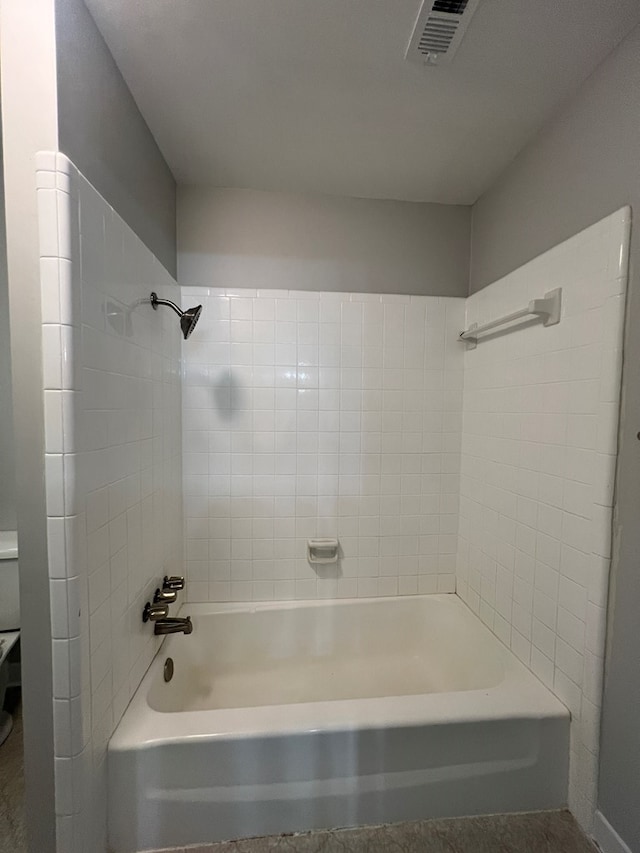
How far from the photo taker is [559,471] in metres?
1.33

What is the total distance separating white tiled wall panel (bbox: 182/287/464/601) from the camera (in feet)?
6.18

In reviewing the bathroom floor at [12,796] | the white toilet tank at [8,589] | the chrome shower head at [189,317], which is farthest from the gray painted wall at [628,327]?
the white toilet tank at [8,589]

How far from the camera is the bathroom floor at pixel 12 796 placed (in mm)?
1229

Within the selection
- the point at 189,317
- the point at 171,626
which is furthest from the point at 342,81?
the point at 171,626

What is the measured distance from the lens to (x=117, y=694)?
1.18 metres

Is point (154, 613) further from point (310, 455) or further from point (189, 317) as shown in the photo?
point (189, 317)

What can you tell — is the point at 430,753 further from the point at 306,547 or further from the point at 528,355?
the point at 528,355

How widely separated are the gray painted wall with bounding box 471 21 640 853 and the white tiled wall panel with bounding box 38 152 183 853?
4.70 ft

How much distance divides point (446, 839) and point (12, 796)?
4.82 ft

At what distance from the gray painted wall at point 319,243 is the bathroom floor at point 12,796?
2.07 m

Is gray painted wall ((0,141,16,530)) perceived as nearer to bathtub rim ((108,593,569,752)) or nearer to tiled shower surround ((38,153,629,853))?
tiled shower surround ((38,153,629,853))

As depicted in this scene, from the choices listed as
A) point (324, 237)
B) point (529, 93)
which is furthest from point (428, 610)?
point (529, 93)

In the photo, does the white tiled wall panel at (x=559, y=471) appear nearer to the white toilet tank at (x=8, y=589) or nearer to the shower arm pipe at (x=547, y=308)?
the shower arm pipe at (x=547, y=308)

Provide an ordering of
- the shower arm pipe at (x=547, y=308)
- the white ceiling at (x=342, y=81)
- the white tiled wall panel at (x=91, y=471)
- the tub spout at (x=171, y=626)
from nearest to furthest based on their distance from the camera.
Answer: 1. the white tiled wall panel at (x=91, y=471)
2. the white ceiling at (x=342, y=81)
3. the shower arm pipe at (x=547, y=308)
4. the tub spout at (x=171, y=626)
